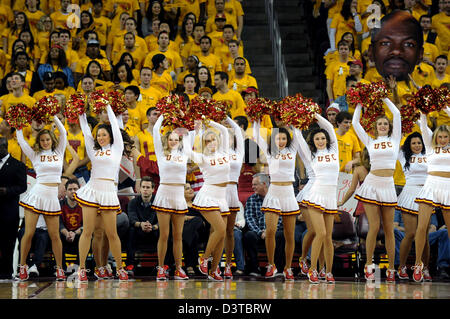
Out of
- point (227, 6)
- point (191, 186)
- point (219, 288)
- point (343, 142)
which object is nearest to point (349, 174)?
point (343, 142)

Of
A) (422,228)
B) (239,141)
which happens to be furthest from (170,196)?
(422,228)

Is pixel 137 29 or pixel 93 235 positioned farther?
pixel 137 29

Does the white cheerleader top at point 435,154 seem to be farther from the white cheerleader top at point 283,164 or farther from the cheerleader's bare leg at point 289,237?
the cheerleader's bare leg at point 289,237

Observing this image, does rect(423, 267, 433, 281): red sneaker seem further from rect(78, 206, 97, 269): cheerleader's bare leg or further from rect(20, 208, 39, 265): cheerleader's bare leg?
rect(20, 208, 39, 265): cheerleader's bare leg

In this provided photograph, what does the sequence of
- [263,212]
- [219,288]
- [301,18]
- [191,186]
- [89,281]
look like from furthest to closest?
[301,18]
[191,186]
[263,212]
[89,281]
[219,288]

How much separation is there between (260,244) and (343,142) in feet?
6.54

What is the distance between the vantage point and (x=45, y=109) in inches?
345

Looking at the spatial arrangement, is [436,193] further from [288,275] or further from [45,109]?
[45,109]

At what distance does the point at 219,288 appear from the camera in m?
7.75

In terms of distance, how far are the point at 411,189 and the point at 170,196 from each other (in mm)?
2958

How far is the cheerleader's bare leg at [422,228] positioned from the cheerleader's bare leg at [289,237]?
1.43 meters

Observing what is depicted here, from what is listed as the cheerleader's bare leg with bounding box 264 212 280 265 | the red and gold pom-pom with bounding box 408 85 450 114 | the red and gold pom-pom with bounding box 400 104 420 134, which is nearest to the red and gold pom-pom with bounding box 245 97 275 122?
the cheerleader's bare leg with bounding box 264 212 280 265

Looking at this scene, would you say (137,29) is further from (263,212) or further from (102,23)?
(263,212)

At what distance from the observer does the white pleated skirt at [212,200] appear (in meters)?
8.63
